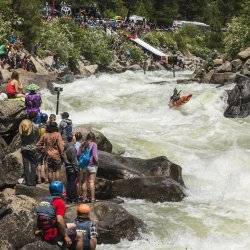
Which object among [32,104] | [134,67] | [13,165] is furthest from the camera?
[134,67]

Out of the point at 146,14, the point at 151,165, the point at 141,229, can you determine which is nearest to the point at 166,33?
the point at 146,14

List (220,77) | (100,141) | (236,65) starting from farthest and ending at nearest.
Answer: (236,65)
(220,77)
(100,141)

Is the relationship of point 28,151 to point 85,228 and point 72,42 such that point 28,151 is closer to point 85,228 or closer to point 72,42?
point 85,228

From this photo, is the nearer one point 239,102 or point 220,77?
point 239,102

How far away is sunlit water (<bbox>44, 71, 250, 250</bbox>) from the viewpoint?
1302cm

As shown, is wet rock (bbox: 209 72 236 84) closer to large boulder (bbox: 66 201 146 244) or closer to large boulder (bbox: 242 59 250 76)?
large boulder (bbox: 242 59 250 76)

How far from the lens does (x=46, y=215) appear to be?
889cm

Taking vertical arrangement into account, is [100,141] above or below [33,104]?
below

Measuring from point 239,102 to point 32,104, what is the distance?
16.1m

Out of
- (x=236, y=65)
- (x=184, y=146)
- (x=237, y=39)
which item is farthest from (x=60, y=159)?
(x=237, y=39)

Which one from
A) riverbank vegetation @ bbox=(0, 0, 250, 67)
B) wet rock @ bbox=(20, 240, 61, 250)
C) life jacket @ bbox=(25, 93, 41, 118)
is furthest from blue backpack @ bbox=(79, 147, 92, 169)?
riverbank vegetation @ bbox=(0, 0, 250, 67)

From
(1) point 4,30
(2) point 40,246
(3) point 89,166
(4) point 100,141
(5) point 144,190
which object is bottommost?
(5) point 144,190

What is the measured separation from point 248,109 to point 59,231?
21.0 metres

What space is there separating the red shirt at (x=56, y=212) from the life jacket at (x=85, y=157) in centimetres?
391
